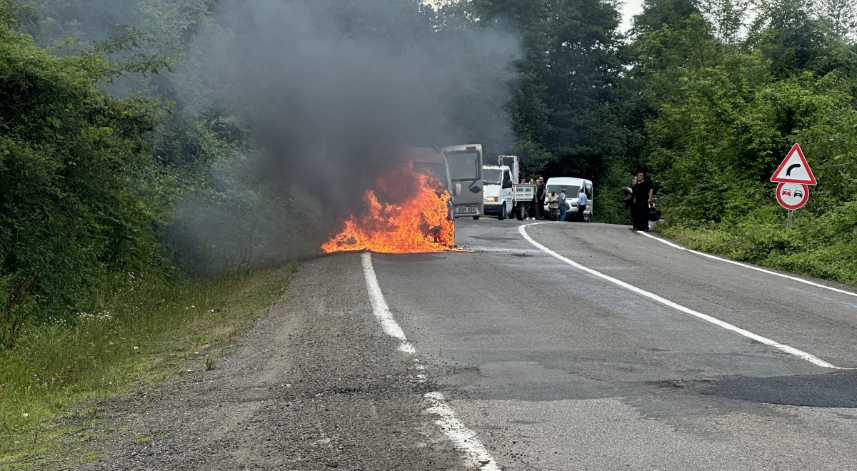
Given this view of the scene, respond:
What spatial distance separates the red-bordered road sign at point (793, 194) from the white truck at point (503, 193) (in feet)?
60.1

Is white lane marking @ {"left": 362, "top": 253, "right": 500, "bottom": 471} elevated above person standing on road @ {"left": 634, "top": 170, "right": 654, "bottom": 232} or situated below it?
below

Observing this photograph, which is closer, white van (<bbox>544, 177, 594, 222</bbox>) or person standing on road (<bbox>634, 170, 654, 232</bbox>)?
person standing on road (<bbox>634, 170, 654, 232</bbox>)

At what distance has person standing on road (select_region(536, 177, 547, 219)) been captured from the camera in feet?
144

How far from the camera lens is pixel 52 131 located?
11.8 meters

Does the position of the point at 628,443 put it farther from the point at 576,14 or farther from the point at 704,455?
the point at 576,14

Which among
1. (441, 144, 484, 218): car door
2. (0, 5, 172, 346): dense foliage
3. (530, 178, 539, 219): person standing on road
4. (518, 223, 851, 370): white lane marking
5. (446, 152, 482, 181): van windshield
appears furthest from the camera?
(530, 178, 539, 219): person standing on road

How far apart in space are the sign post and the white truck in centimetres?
1838

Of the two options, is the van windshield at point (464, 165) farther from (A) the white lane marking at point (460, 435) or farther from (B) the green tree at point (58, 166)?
(A) the white lane marking at point (460, 435)

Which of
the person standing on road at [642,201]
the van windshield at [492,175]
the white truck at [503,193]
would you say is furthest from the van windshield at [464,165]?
the van windshield at [492,175]

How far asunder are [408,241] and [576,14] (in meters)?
42.2

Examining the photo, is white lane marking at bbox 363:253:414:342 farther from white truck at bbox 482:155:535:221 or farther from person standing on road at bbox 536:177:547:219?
person standing on road at bbox 536:177:547:219

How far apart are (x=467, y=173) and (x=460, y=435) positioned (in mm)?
23699

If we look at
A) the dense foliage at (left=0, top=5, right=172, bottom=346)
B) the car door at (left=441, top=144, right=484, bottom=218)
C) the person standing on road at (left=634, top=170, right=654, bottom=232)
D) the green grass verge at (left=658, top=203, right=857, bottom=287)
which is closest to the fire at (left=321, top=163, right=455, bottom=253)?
the dense foliage at (left=0, top=5, right=172, bottom=346)

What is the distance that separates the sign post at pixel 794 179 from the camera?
18797mm
